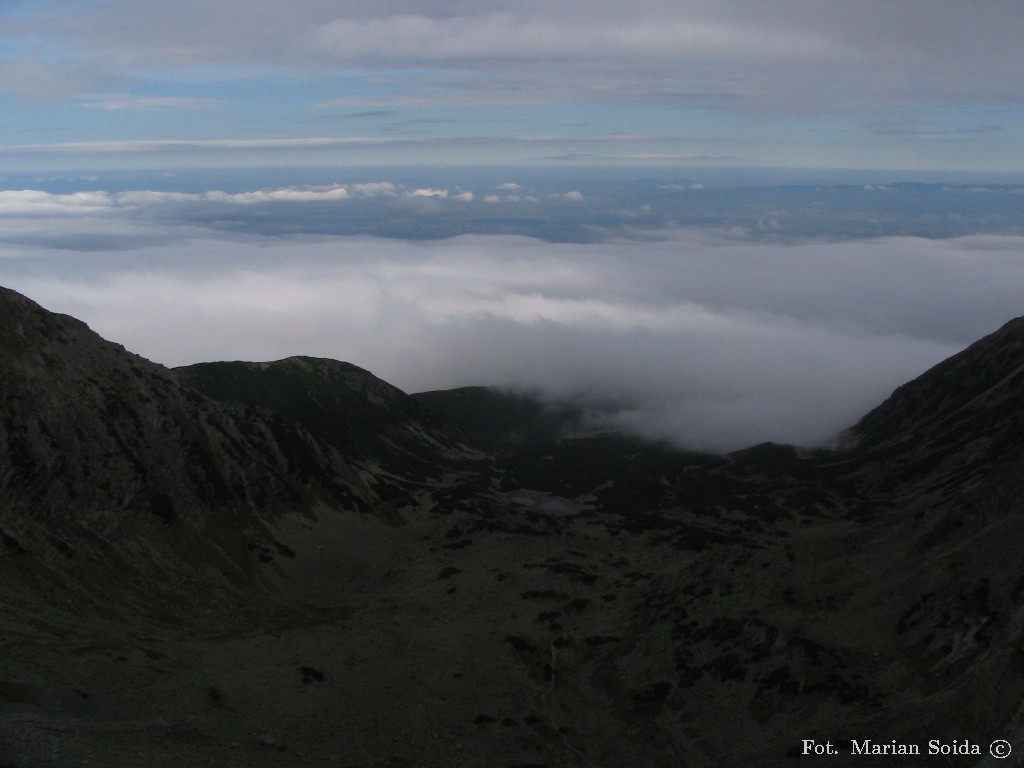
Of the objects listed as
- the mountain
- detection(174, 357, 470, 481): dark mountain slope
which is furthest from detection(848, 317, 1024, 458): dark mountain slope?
detection(174, 357, 470, 481): dark mountain slope

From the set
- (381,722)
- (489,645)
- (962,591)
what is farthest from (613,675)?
(962,591)

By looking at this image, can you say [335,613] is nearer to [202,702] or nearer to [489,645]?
[489,645]

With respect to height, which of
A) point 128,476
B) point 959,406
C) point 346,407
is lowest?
point 128,476

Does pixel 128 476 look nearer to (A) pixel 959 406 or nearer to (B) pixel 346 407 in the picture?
(B) pixel 346 407

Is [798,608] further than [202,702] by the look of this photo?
Yes

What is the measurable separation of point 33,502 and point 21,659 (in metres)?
38.0

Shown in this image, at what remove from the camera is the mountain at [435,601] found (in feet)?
152

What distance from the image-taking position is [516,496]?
15138 cm

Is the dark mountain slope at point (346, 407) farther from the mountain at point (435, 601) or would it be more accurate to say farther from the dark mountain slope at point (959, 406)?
the dark mountain slope at point (959, 406)

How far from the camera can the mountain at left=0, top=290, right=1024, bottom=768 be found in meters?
46.5

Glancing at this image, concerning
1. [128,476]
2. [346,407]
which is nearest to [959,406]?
[346,407]

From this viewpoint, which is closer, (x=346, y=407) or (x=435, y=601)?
(x=435, y=601)

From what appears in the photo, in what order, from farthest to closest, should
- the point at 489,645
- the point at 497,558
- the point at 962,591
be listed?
the point at 497,558
the point at 489,645
the point at 962,591

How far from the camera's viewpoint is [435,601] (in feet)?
284
